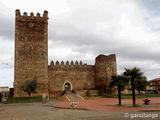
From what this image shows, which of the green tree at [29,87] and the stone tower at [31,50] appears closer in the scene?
the green tree at [29,87]

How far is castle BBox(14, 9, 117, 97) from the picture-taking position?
33.6m

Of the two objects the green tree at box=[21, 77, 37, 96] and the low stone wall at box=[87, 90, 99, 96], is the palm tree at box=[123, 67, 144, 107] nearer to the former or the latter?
the green tree at box=[21, 77, 37, 96]

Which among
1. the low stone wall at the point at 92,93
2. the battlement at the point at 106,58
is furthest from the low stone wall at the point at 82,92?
the battlement at the point at 106,58

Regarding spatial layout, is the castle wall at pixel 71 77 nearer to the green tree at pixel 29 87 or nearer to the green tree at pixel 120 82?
the green tree at pixel 29 87

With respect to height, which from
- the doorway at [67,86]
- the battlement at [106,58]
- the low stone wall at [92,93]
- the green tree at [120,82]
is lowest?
the low stone wall at [92,93]

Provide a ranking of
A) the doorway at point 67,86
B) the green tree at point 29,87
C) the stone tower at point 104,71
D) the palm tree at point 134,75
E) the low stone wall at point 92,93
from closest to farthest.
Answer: the palm tree at point 134,75, the green tree at point 29,87, the low stone wall at point 92,93, the stone tower at point 104,71, the doorway at point 67,86

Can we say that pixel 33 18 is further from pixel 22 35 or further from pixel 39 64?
pixel 39 64

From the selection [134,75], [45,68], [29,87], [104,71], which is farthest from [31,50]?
[134,75]

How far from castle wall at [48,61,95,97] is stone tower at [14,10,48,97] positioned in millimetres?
3822

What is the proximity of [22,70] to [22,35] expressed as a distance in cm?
669

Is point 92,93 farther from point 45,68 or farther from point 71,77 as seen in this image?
point 45,68

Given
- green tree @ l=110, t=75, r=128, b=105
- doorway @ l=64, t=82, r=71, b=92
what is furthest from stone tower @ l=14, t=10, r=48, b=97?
green tree @ l=110, t=75, r=128, b=105

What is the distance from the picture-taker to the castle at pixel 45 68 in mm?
33562

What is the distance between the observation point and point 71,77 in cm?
3959
